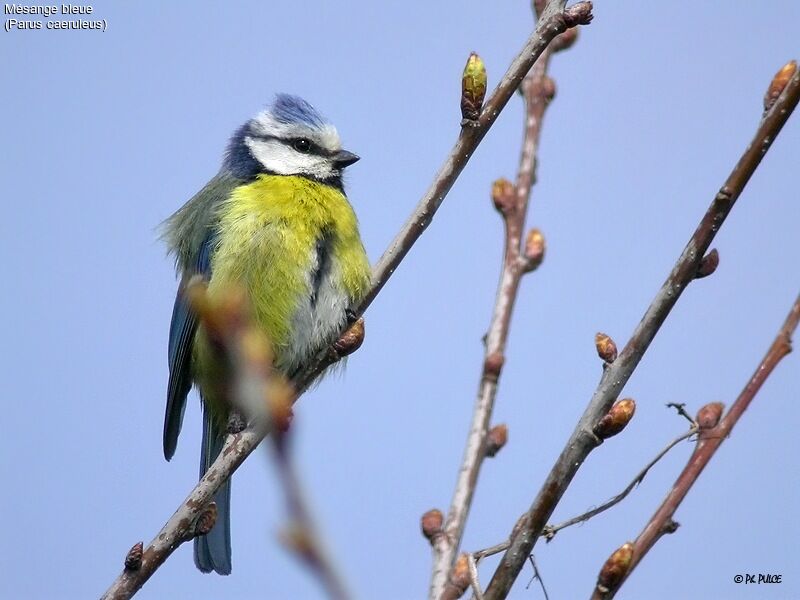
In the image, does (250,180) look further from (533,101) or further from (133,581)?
(133,581)

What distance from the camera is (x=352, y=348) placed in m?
2.73

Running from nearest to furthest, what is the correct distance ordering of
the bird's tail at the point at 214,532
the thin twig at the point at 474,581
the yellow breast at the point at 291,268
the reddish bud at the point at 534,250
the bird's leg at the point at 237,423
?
the thin twig at the point at 474,581
the bird's leg at the point at 237,423
the reddish bud at the point at 534,250
the yellow breast at the point at 291,268
the bird's tail at the point at 214,532

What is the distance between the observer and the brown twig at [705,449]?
182 centimetres

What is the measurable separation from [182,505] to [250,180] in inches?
84.0

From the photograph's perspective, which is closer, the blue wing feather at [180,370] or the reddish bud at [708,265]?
the reddish bud at [708,265]

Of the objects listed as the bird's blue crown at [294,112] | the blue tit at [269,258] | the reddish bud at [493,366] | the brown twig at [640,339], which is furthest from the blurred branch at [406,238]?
the bird's blue crown at [294,112]

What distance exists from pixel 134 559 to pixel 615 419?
1028 mm

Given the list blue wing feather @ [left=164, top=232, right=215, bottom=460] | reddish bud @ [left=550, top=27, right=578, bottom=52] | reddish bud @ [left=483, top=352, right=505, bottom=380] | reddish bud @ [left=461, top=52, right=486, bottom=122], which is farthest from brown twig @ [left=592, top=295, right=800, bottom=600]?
blue wing feather @ [left=164, top=232, right=215, bottom=460]

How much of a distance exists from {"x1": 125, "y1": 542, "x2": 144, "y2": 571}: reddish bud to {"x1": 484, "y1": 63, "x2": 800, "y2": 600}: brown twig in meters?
0.77

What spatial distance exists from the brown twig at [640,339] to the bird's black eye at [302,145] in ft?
9.11

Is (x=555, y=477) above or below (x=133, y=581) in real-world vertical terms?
above

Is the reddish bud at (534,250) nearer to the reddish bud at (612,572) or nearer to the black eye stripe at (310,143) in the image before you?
the reddish bud at (612,572)

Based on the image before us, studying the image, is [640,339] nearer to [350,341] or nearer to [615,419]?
[615,419]

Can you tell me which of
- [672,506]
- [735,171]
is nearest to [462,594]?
[672,506]
